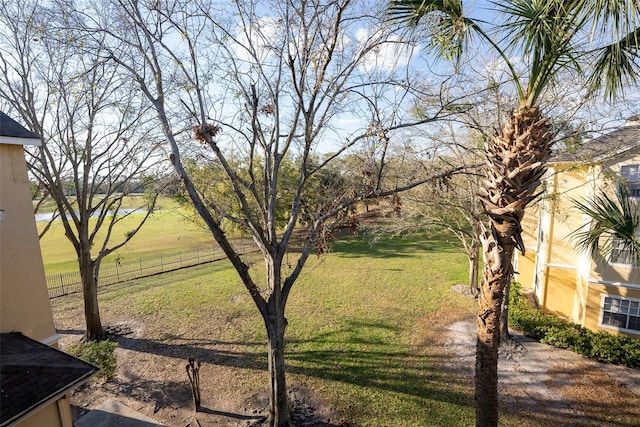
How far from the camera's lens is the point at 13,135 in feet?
16.0

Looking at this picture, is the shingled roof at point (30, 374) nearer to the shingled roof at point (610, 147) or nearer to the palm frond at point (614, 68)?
the palm frond at point (614, 68)

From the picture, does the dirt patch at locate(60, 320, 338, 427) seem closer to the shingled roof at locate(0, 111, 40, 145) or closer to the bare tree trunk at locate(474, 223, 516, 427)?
the bare tree trunk at locate(474, 223, 516, 427)

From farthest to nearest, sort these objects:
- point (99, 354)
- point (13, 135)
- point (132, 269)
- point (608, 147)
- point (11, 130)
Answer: point (132, 269)
point (608, 147)
point (99, 354)
point (11, 130)
point (13, 135)

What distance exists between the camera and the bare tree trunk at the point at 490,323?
15.7 feet

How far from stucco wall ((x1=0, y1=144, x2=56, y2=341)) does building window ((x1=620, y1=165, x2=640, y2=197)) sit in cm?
1473

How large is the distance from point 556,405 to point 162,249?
1085 inches

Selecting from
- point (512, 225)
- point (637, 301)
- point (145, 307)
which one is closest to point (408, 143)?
point (512, 225)

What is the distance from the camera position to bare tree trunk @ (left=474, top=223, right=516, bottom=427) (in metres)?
4.79

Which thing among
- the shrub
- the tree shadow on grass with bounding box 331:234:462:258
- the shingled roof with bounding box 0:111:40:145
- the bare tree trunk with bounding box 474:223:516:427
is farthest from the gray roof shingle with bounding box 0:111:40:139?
the tree shadow on grass with bounding box 331:234:462:258

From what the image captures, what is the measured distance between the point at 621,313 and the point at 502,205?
30.7 feet

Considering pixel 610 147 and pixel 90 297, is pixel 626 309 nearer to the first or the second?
pixel 610 147

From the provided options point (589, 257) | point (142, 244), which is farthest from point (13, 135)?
point (142, 244)

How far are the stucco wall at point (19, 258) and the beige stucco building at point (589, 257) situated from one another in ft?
37.7

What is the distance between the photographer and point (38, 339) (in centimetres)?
523
